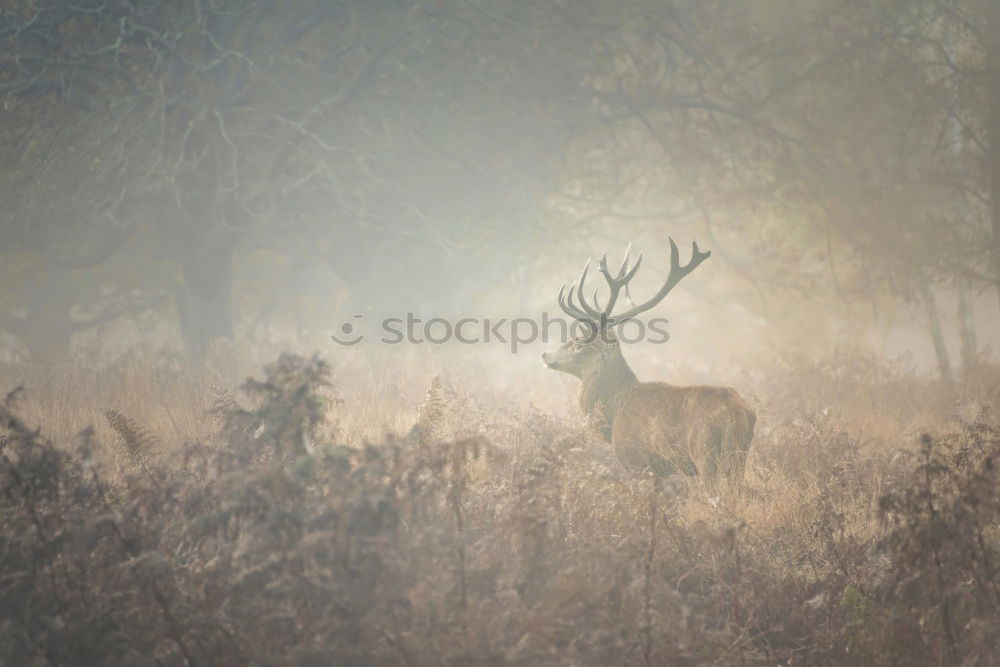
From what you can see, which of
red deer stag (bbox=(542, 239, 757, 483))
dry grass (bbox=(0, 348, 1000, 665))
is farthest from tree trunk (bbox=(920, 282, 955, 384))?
dry grass (bbox=(0, 348, 1000, 665))

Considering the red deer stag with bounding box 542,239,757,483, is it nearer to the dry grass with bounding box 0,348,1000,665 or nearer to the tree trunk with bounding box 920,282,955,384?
the dry grass with bounding box 0,348,1000,665

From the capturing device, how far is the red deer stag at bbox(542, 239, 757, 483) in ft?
20.1

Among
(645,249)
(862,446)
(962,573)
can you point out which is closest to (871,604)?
(962,573)

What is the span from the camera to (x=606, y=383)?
823 cm

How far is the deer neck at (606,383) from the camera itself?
799cm

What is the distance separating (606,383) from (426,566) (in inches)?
202

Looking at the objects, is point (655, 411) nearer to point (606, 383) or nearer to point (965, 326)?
point (606, 383)
